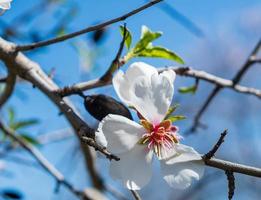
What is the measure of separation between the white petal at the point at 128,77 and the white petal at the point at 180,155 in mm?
93

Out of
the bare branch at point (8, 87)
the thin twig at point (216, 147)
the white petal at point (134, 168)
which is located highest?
the thin twig at point (216, 147)

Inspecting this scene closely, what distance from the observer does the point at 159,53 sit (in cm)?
95

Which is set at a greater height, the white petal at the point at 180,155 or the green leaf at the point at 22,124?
the white petal at the point at 180,155

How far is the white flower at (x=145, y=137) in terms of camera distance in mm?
678

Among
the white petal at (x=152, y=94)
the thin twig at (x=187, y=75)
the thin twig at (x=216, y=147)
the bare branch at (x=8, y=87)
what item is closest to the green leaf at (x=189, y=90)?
the thin twig at (x=187, y=75)

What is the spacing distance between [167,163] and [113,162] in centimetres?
8

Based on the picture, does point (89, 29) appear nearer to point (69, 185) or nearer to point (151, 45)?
point (151, 45)

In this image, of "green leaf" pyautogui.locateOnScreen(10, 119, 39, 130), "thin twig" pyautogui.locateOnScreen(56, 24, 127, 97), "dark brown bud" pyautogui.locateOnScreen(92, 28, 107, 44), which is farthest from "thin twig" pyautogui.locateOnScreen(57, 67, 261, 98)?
"green leaf" pyautogui.locateOnScreen(10, 119, 39, 130)

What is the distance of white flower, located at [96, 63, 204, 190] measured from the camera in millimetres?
678

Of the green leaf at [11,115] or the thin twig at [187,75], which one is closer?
the thin twig at [187,75]

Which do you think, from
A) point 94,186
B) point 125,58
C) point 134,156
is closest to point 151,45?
point 125,58

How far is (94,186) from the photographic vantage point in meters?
1.71

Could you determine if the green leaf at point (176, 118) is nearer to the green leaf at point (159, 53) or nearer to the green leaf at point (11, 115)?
the green leaf at point (159, 53)

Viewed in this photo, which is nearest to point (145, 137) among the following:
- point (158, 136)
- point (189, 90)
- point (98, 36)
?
point (158, 136)
